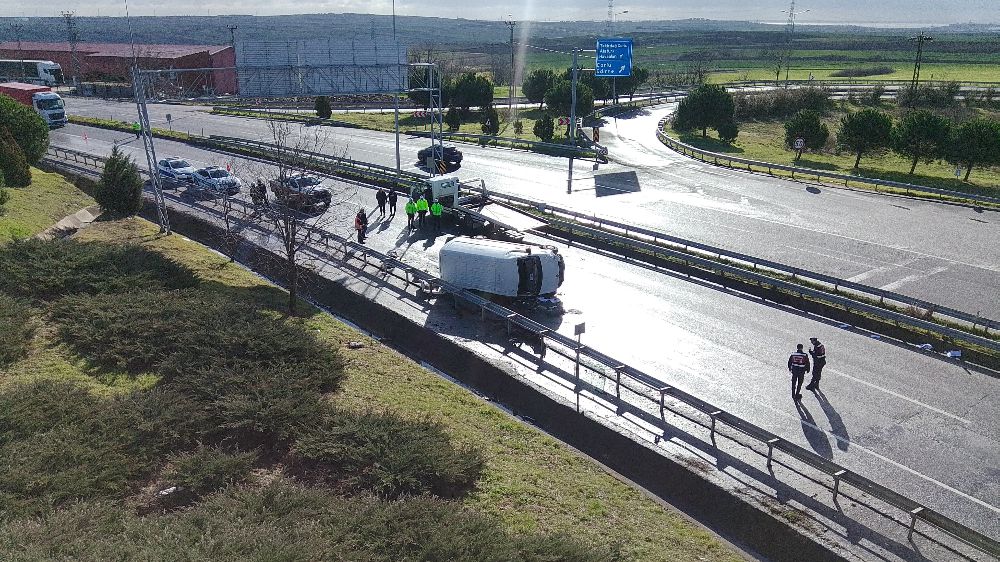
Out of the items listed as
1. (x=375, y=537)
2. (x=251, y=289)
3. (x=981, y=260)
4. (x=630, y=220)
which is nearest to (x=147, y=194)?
(x=251, y=289)

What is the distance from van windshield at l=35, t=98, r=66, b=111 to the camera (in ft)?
194

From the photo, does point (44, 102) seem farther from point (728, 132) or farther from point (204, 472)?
point (204, 472)

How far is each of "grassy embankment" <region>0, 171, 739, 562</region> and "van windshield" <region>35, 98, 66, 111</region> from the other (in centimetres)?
4769

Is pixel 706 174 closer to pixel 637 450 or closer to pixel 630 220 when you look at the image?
pixel 630 220

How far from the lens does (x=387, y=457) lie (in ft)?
42.3

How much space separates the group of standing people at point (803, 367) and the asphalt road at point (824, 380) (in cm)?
29

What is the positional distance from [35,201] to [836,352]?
32828 millimetres

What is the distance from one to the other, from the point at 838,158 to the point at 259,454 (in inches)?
1879

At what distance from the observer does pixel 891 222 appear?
30547 millimetres

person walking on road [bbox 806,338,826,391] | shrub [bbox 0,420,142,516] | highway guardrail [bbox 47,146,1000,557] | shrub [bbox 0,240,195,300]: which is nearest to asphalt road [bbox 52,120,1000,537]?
person walking on road [bbox 806,338,826,391]

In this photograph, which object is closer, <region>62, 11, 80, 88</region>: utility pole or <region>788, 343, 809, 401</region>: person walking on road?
<region>788, 343, 809, 401</region>: person walking on road

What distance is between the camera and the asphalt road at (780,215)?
24.3 m

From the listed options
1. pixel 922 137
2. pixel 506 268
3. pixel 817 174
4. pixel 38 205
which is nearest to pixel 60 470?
pixel 506 268

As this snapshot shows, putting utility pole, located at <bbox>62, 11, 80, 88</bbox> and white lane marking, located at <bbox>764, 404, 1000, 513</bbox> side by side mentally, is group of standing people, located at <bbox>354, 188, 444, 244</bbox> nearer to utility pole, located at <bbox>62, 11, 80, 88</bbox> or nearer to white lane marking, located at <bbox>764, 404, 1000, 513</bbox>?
white lane marking, located at <bbox>764, 404, 1000, 513</bbox>
